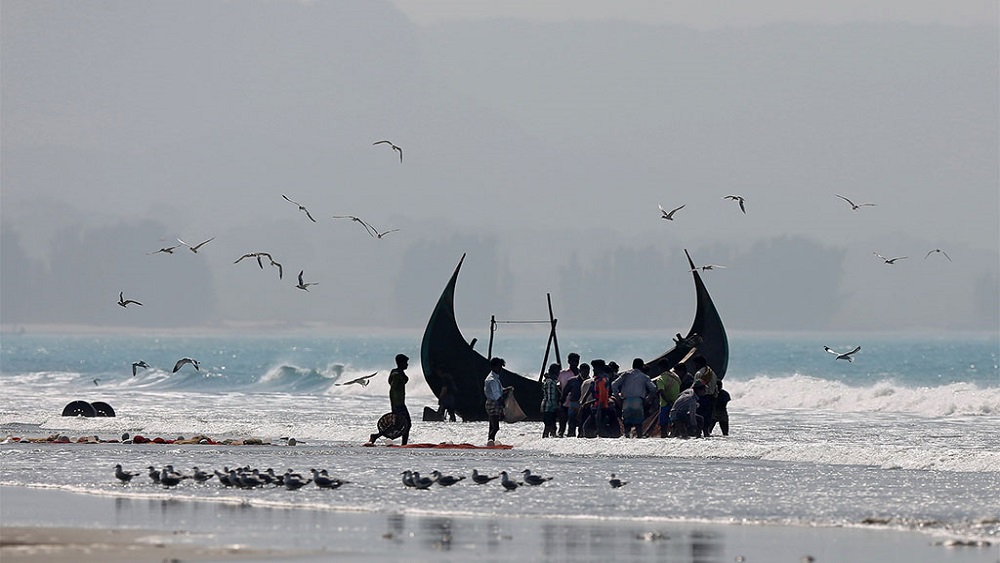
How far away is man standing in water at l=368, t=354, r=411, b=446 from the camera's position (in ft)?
92.5

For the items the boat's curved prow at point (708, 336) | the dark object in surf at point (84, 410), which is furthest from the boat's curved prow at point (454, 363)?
the dark object in surf at point (84, 410)

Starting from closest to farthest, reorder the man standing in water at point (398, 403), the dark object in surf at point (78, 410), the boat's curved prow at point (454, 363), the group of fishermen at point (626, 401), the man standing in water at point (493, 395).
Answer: the man standing in water at point (398, 403), the man standing in water at point (493, 395), the group of fishermen at point (626, 401), the boat's curved prow at point (454, 363), the dark object in surf at point (78, 410)

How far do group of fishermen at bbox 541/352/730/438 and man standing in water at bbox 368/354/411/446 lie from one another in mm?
2471

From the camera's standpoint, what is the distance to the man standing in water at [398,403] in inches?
1110

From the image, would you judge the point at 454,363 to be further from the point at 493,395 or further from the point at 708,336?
the point at 493,395

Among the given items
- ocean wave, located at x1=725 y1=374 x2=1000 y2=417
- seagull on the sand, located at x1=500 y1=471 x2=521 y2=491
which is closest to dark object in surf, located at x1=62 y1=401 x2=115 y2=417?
ocean wave, located at x1=725 y1=374 x2=1000 y2=417

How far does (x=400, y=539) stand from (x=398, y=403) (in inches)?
521

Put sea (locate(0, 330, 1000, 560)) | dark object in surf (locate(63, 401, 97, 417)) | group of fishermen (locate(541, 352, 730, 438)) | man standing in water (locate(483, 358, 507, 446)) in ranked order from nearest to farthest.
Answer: sea (locate(0, 330, 1000, 560))
man standing in water (locate(483, 358, 507, 446))
group of fishermen (locate(541, 352, 730, 438))
dark object in surf (locate(63, 401, 97, 417))

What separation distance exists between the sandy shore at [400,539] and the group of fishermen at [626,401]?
440 inches

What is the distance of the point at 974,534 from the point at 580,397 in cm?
1340

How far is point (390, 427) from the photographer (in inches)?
1156

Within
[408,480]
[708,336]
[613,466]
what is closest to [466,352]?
[708,336]

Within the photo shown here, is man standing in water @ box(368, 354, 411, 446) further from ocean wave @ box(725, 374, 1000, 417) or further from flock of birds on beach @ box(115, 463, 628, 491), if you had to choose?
ocean wave @ box(725, 374, 1000, 417)

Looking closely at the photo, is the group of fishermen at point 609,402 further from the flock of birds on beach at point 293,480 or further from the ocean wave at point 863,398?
the ocean wave at point 863,398
